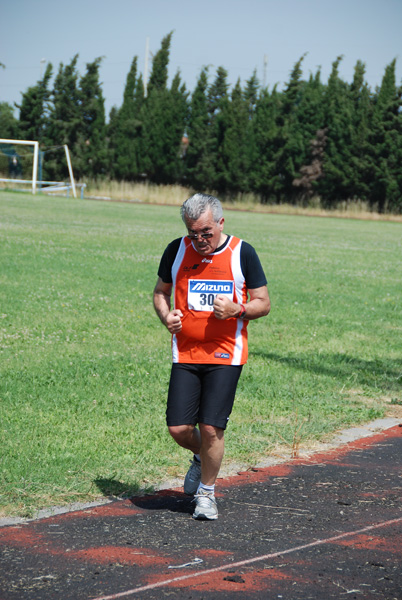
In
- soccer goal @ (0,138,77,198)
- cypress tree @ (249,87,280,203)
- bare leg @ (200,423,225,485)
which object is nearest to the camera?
bare leg @ (200,423,225,485)

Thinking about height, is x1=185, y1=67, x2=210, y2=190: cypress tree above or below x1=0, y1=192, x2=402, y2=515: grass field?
above

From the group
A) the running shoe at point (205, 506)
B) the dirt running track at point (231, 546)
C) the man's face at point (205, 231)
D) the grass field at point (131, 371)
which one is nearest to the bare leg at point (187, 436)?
the running shoe at point (205, 506)

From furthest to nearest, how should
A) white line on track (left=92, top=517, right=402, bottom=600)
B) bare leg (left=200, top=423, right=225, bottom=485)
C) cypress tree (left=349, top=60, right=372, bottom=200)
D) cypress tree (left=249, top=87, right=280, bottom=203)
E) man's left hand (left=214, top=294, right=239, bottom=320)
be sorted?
1. cypress tree (left=249, top=87, right=280, bottom=203)
2. cypress tree (left=349, top=60, right=372, bottom=200)
3. bare leg (left=200, top=423, right=225, bottom=485)
4. man's left hand (left=214, top=294, right=239, bottom=320)
5. white line on track (left=92, top=517, right=402, bottom=600)

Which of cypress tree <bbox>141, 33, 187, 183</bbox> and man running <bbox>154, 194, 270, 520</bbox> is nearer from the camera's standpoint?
man running <bbox>154, 194, 270, 520</bbox>

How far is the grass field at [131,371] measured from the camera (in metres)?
5.74

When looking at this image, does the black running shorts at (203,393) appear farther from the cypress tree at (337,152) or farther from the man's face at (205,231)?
the cypress tree at (337,152)

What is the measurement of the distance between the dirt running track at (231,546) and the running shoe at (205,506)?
0.06 metres

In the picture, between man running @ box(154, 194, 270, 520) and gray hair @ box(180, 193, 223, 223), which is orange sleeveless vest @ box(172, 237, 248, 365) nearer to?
man running @ box(154, 194, 270, 520)

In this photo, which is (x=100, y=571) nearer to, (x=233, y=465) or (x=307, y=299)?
(x=233, y=465)

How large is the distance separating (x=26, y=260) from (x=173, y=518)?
13.8 m

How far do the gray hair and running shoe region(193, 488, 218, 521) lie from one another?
1657 mm

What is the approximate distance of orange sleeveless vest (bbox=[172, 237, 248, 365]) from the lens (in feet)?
15.6

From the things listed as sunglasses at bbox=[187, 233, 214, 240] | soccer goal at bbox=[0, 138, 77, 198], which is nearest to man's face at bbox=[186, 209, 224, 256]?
sunglasses at bbox=[187, 233, 214, 240]

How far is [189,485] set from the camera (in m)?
5.14
